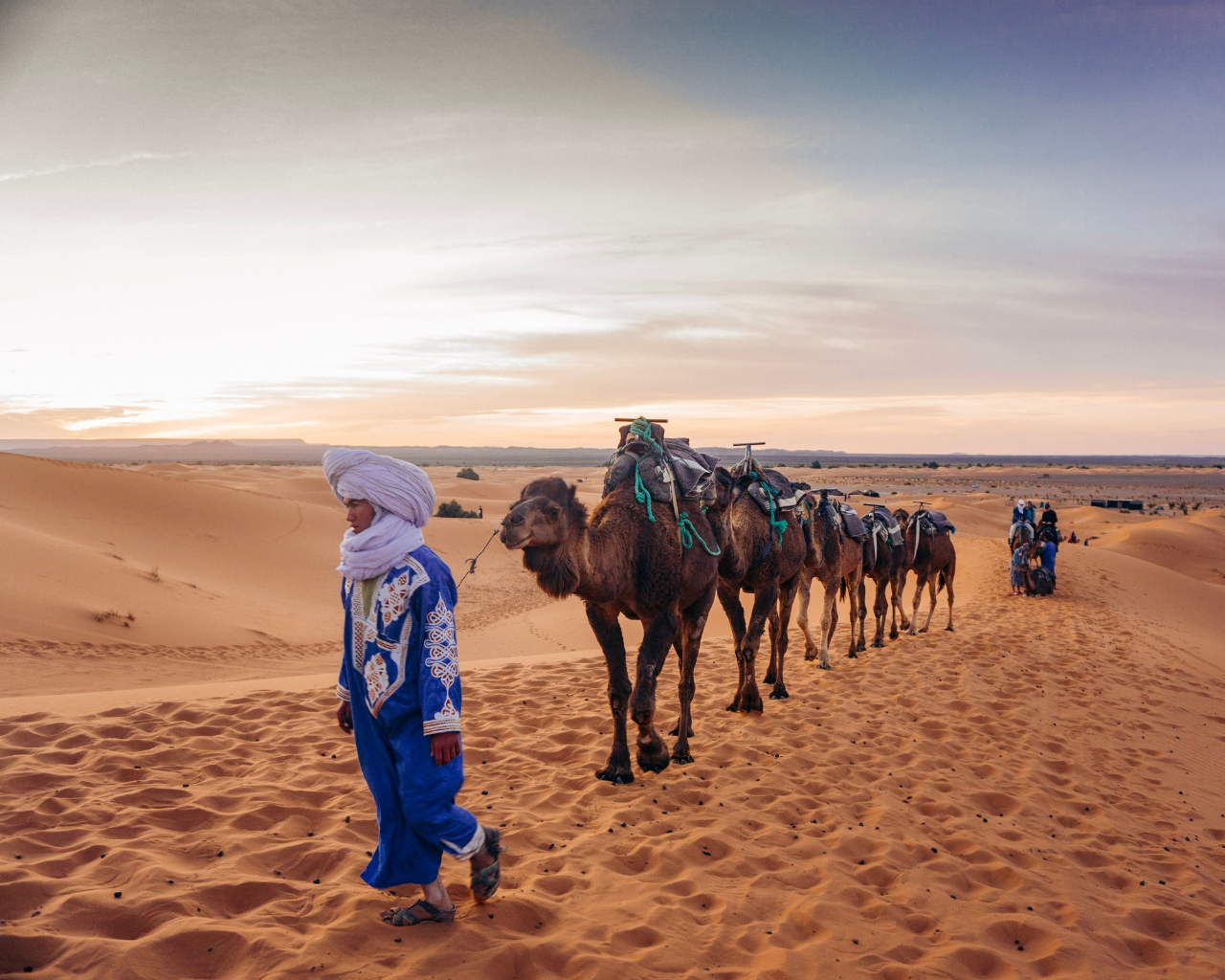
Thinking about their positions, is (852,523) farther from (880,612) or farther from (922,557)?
(922,557)

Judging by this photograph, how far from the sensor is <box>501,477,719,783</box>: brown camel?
4797 millimetres

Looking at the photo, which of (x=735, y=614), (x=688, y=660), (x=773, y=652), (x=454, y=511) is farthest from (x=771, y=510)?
(x=454, y=511)

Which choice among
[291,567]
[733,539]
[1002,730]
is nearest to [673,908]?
[733,539]

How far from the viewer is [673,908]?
3.97 m

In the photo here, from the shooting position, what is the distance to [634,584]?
562cm

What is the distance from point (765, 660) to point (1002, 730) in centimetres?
357

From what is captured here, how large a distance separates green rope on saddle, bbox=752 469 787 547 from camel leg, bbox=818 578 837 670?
9.03ft

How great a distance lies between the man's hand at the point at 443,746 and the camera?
3.26 meters

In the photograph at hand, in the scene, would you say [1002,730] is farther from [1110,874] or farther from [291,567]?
[291,567]

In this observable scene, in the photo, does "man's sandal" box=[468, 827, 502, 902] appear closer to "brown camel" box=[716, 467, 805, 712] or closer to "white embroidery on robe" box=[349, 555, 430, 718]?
"white embroidery on robe" box=[349, 555, 430, 718]

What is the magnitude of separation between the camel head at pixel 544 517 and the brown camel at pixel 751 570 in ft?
9.77

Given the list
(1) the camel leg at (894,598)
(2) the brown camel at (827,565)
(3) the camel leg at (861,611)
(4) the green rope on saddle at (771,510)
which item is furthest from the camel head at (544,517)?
(1) the camel leg at (894,598)

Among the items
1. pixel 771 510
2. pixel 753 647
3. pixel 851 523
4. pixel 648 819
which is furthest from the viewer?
pixel 851 523

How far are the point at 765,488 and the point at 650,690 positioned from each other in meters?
3.46
